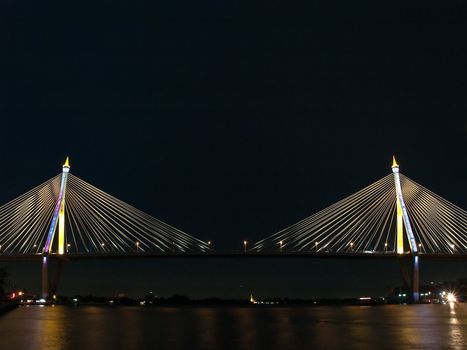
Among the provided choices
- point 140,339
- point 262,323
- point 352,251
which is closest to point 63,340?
point 140,339

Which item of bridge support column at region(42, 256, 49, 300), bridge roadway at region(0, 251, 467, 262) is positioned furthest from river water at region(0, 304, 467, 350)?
bridge roadway at region(0, 251, 467, 262)

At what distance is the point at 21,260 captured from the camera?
2463 inches

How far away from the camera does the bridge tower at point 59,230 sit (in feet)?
198

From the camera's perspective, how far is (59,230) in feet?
203

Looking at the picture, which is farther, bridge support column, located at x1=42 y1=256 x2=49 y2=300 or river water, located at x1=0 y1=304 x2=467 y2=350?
bridge support column, located at x1=42 y1=256 x2=49 y2=300

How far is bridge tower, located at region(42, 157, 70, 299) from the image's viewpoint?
6028 centimetres

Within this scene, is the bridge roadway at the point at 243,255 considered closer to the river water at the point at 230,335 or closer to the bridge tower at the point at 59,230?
the bridge tower at the point at 59,230

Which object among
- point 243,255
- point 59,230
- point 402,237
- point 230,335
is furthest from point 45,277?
point 230,335

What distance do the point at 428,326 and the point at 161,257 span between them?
34008 millimetres

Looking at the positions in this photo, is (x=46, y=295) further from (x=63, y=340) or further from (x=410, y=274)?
(x=63, y=340)

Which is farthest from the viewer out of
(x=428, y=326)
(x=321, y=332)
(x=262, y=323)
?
(x=262, y=323)

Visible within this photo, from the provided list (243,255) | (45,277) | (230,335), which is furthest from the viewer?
(243,255)

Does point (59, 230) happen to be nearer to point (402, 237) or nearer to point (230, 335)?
point (402, 237)

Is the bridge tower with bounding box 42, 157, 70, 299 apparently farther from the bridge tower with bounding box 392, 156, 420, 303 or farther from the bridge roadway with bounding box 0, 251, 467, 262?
the bridge tower with bounding box 392, 156, 420, 303
